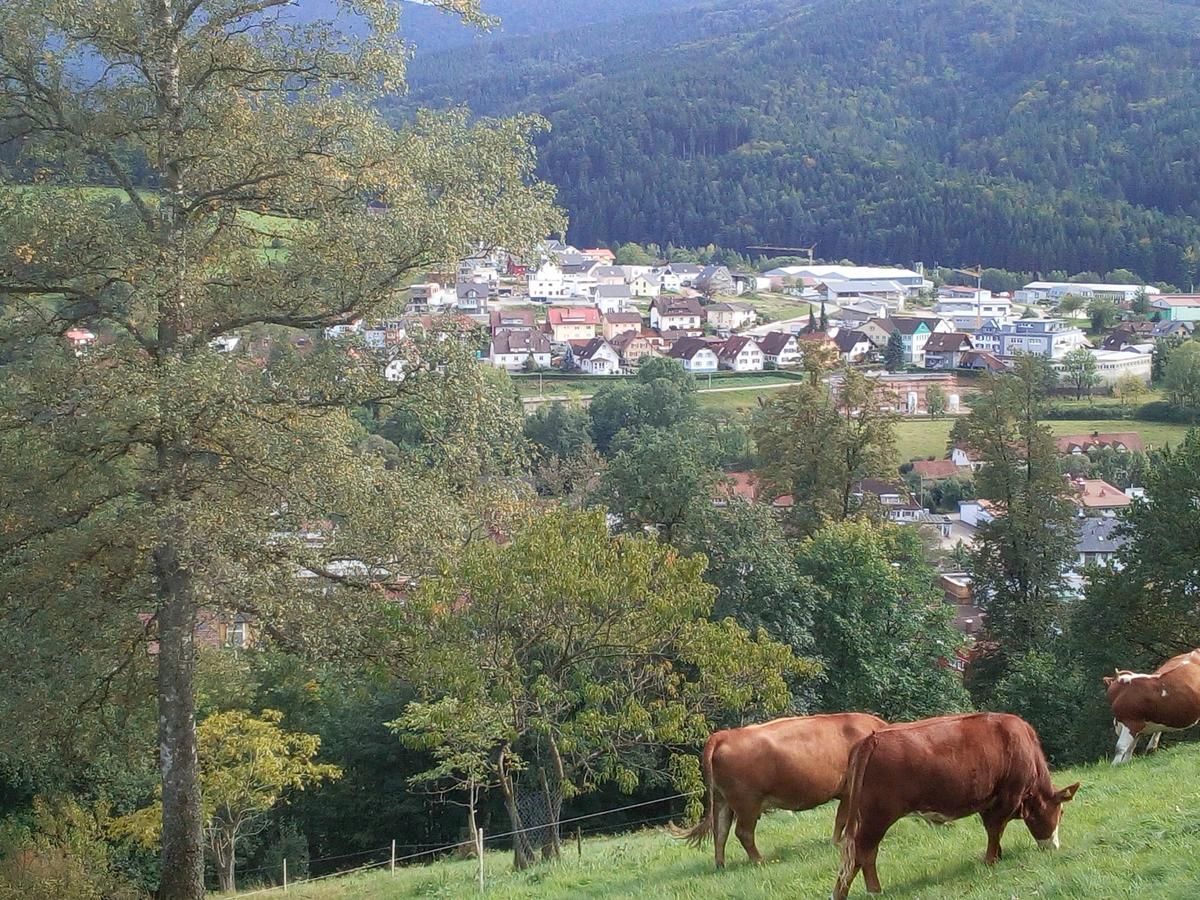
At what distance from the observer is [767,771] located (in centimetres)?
950

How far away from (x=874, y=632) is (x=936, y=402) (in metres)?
66.4

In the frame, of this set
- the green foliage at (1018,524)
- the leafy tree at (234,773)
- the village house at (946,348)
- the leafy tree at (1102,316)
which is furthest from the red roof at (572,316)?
the leafy tree at (234,773)

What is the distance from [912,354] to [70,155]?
115 m

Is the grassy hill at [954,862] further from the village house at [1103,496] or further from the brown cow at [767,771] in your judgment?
the village house at [1103,496]

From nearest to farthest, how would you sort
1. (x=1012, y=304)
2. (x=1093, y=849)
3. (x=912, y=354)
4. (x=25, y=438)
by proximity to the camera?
(x=1093, y=849) → (x=25, y=438) → (x=912, y=354) → (x=1012, y=304)

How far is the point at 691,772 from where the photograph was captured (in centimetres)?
1164

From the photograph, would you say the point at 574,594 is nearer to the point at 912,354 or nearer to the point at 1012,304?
the point at 912,354

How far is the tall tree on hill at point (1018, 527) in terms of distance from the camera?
103ft

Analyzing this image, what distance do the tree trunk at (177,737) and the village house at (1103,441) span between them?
63519 mm

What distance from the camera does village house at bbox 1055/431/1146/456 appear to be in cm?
7025

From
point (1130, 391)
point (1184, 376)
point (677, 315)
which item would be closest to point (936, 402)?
point (1130, 391)

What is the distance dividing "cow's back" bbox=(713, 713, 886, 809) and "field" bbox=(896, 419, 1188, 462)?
65264 millimetres

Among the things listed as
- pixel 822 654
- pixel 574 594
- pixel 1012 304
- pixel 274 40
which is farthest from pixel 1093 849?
pixel 1012 304

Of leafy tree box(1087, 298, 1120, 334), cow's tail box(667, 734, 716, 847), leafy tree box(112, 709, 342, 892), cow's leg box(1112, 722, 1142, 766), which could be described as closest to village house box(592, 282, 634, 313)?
leafy tree box(1087, 298, 1120, 334)
